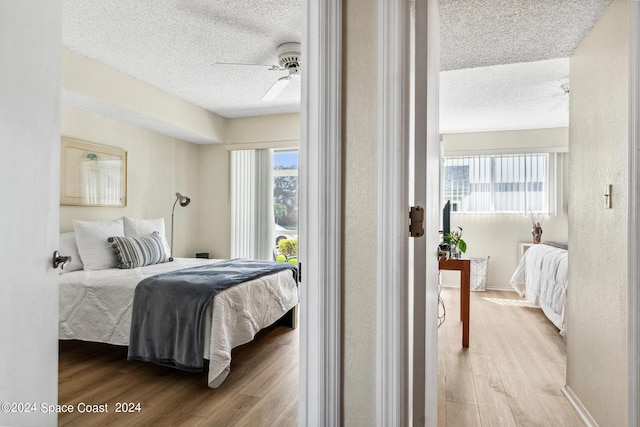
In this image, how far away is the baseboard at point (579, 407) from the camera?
6.33ft

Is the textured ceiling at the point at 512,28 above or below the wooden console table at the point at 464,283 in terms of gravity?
above

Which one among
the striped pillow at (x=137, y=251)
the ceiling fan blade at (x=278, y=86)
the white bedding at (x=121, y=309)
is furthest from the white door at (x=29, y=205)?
the striped pillow at (x=137, y=251)

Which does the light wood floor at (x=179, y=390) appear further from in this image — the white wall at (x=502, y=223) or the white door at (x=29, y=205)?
the white wall at (x=502, y=223)

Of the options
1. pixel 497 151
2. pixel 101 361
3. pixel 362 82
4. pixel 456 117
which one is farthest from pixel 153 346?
pixel 497 151

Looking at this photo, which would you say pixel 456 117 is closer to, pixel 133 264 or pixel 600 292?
pixel 600 292

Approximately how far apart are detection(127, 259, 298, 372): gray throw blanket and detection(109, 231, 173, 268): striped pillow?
0.88m

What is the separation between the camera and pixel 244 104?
15.2 feet

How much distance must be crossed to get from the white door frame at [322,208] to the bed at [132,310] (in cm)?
157

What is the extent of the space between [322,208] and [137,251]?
3.07 metres

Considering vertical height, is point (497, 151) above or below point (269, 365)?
above

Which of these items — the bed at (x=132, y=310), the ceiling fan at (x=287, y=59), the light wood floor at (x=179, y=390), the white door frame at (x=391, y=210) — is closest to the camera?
the white door frame at (x=391, y=210)

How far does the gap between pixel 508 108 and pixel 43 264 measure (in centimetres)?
474

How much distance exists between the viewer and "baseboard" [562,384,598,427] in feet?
6.33

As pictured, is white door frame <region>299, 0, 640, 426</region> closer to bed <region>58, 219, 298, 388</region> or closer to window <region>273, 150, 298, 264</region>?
bed <region>58, 219, 298, 388</region>
